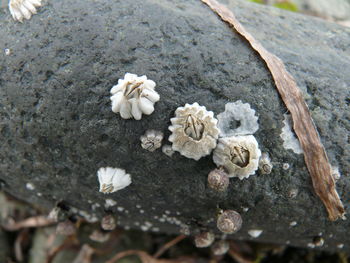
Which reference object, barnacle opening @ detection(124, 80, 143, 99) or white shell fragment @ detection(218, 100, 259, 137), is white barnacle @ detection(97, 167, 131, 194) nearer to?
barnacle opening @ detection(124, 80, 143, 99)

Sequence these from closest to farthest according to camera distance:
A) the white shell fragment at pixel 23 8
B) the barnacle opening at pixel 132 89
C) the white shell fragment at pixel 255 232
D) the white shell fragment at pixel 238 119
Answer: the barnacle opening at pixel 132 89
the white shell fragment at pixel 238 119
the white shell fragment at pixel 23 8
the white shell fragment at pixel 255 232

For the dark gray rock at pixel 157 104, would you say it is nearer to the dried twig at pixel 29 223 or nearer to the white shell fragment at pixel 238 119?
the white shell fragment at pixel 238 119

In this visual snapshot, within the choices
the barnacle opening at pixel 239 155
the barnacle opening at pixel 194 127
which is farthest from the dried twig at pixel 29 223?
the barnacle opening at pixel 239 155

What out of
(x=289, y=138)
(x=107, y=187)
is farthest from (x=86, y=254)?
(x=289, y=138)

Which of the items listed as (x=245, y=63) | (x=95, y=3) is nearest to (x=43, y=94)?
(x=95, y=3)

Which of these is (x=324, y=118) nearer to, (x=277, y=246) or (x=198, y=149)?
(x=198, y=149)

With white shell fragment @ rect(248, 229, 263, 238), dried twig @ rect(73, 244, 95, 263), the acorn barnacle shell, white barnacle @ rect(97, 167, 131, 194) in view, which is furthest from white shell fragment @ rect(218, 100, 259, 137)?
dried twig @ rect(73, 244, 95, 263)

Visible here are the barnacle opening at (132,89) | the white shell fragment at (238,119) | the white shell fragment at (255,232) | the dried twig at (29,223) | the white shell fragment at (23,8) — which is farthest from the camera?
the dried twig at (29,223)
